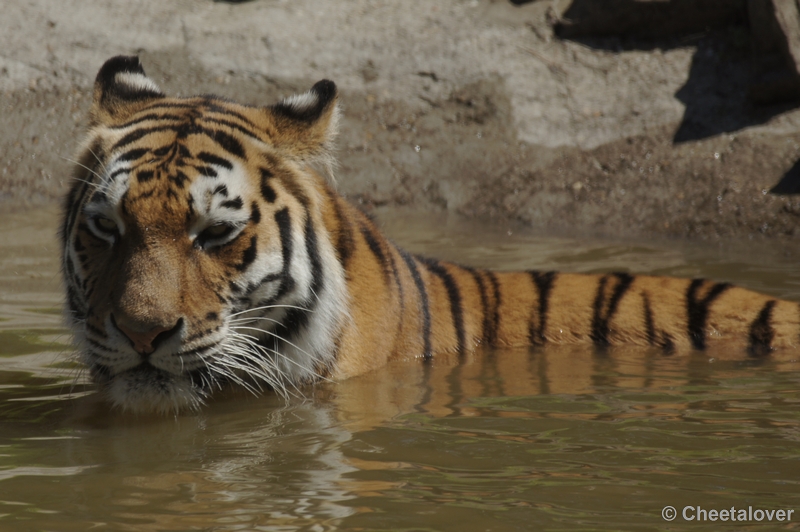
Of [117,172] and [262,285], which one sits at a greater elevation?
[117,172]

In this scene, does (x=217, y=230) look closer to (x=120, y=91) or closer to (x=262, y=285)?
(x=262, y=285)

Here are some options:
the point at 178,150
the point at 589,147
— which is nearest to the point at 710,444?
the point at 178,150

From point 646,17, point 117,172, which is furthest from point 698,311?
point 646,17

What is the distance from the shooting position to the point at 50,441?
8.77 ft

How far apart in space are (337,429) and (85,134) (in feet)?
4.40

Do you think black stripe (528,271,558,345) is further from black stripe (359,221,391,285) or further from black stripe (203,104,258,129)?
black stripe (203,104,258,129)

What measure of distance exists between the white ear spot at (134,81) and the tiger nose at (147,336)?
41.0 inches

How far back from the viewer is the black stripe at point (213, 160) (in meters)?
2.85

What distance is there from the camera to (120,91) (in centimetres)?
321

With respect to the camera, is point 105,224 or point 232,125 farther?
point 232,125

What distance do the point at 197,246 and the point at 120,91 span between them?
813mm

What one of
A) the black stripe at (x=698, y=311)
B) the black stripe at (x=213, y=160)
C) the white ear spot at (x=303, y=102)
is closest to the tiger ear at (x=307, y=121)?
the white ear spot at (x=303, y=102)

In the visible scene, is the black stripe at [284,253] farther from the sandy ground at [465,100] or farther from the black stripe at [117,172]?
the sandy ground at [465,100]

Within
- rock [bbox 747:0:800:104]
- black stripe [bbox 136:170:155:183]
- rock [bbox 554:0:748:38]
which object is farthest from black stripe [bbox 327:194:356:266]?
rock [bbox 554:0:748:38]
